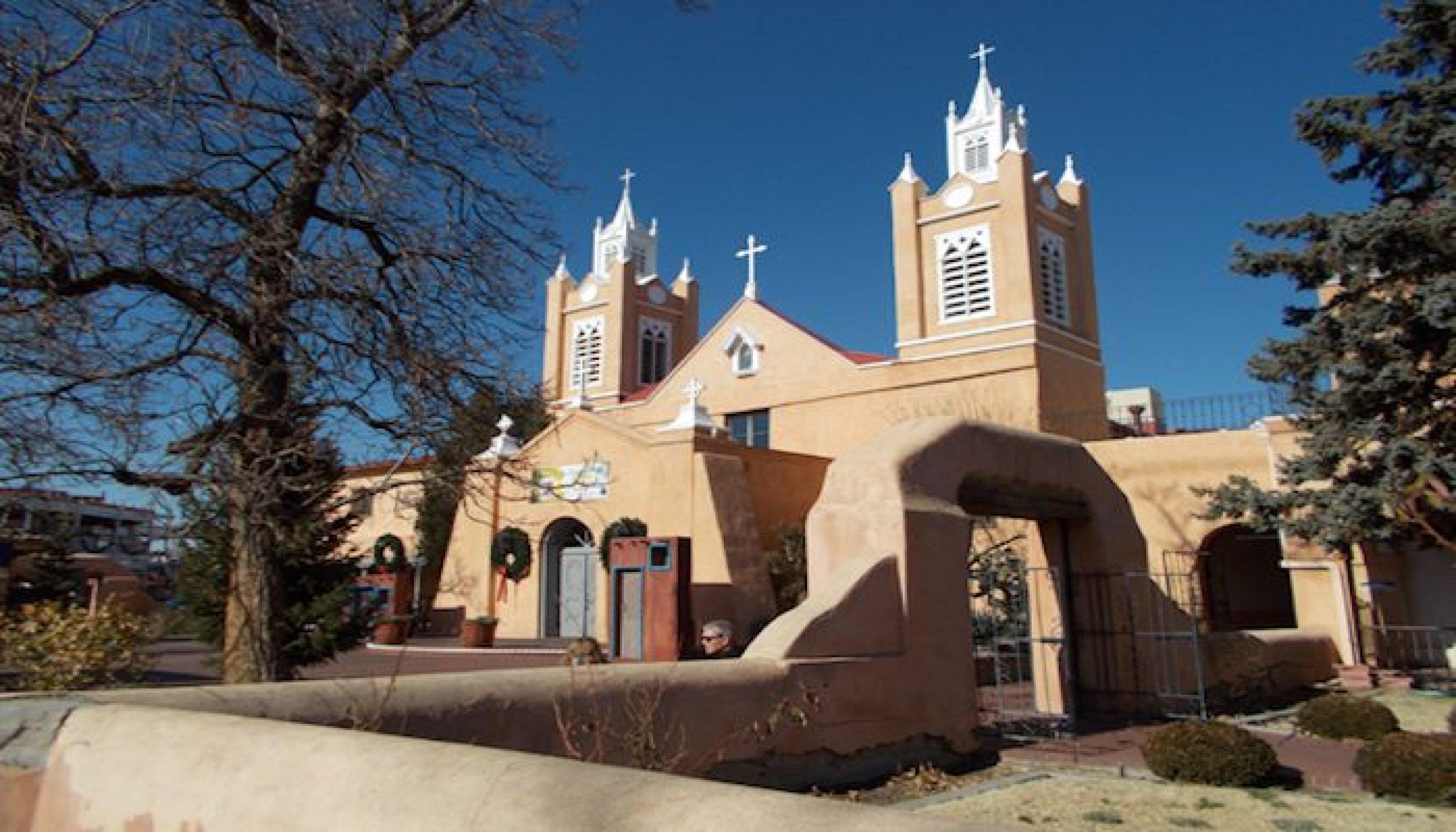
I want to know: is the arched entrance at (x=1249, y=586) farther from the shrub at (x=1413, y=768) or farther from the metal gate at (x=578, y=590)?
the shrub at (x=1413, y=768)

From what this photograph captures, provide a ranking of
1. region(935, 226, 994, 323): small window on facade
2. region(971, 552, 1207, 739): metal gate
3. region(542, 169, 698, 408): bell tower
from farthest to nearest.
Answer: region(542, 169, 698, 408): bell tower → region(935, 226, 994, 323): small window on facade → region(971, 552, 1207, 739): metal gate

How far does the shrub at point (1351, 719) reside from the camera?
1216cm

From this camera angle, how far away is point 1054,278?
107 ft

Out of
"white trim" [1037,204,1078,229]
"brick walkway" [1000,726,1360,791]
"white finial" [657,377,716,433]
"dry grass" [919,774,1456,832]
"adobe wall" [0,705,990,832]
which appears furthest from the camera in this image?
"white trim" [1037,204,1078,229]

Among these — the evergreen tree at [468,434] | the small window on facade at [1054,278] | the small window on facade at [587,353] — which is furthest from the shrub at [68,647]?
the small window on facade at [587,353]

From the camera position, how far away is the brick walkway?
33.3ft

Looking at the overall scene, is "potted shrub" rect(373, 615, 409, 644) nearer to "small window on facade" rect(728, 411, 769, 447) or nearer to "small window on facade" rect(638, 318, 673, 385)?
"small window on facade" rect(728, 411, 769, 447)

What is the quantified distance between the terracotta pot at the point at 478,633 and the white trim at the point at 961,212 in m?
18.6

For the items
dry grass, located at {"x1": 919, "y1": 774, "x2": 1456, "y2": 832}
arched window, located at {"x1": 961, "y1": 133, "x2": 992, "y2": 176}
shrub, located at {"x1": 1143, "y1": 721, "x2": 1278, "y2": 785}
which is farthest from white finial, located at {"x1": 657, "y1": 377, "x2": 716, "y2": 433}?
dry grass, located at {"x1": 919, "y1": 774, "x2": 1456, "y2": 832}

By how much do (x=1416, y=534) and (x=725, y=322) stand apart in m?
23.7

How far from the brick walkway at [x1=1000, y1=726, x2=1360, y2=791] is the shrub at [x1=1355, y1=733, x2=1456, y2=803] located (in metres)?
0.50

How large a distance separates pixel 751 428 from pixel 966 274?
8.76 metres

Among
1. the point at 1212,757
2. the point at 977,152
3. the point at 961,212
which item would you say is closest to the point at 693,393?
the point at 961,212

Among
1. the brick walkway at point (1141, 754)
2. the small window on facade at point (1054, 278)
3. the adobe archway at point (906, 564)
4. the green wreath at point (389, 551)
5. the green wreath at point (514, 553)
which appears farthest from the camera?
the small window on facade at point (1054, 278)
